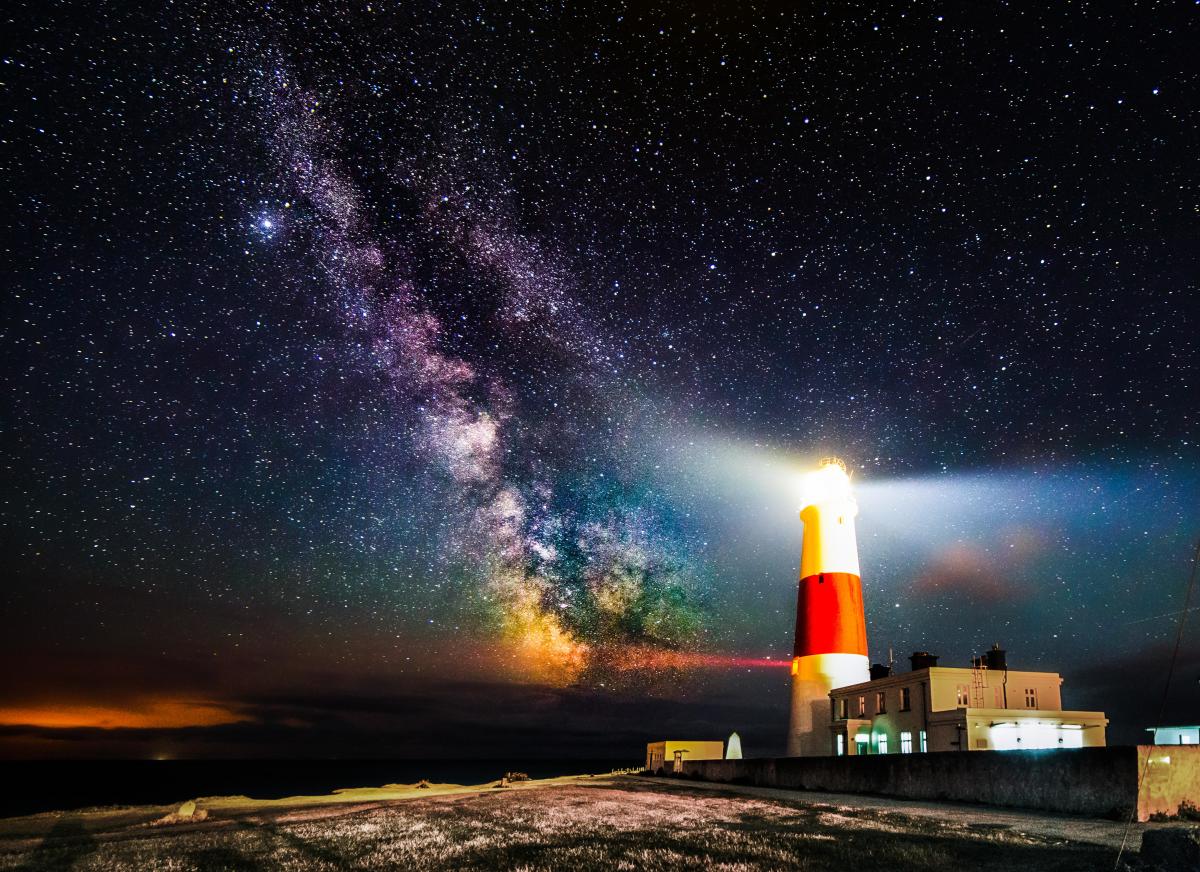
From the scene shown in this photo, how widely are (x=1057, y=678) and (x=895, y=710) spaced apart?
8.19m

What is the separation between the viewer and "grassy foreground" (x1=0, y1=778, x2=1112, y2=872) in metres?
10.3

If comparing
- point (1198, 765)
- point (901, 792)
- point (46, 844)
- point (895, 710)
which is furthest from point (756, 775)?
point (46, 844)

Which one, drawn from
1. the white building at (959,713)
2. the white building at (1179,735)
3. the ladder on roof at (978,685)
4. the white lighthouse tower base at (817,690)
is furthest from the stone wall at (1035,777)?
the white building at (1179,735)

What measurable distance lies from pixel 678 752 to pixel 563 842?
110ft

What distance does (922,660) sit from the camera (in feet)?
112

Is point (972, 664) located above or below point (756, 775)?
above

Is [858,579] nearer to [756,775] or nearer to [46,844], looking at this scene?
[756,775]

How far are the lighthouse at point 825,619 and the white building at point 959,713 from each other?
1159 millimetres

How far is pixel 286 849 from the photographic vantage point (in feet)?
41.1

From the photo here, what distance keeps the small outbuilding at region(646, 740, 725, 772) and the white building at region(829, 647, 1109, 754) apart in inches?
401

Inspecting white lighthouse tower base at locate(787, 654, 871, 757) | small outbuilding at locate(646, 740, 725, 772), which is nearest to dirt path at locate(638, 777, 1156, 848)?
white lighthouse tower base at locate(787, 654, 871, 757)

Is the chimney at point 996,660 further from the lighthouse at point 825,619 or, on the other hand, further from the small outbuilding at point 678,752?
the small outbuilding at point 678,752

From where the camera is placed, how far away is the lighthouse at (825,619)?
36.8 m

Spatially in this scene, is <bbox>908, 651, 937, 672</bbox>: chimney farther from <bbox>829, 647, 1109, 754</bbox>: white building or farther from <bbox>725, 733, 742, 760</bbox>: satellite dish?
<bbox>725, 733, 742, 760</bbox>: satellite dish
